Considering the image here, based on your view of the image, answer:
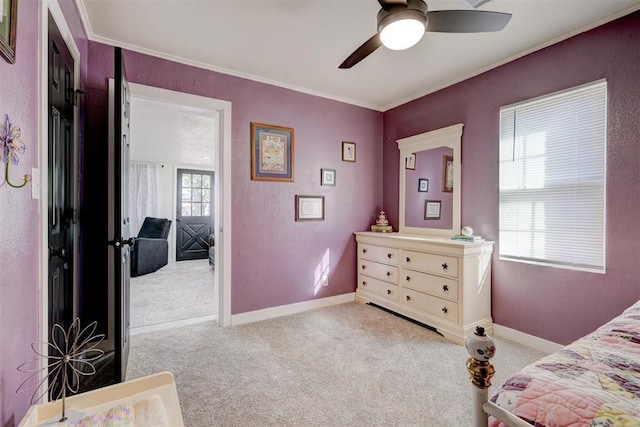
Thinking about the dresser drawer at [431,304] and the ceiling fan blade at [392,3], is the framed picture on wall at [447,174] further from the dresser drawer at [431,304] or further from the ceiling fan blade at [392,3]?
the ceiling fan blade at [392,3]

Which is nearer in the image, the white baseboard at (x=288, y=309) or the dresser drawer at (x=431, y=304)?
the dresser drawer at (x=431, y=304)

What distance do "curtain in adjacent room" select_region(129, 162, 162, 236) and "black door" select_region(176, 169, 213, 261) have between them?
1.59 ft

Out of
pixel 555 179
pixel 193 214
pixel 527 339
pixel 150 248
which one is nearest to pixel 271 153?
pixel 555 179

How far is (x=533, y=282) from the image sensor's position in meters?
2.52

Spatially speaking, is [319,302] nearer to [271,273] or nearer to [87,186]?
[271,273]

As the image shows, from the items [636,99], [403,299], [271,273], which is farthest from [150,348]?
[636,99]

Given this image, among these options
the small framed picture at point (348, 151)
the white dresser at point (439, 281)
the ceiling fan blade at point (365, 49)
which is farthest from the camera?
the small framed picture at point (348, 151)

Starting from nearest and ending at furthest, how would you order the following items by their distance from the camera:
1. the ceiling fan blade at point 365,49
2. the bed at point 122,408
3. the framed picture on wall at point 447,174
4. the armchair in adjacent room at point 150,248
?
the bed at point 122,408 < the ceiling fan blade at point 365,49 < the framed picture on wall at point 447,174 < the armchair in adjacent room at point 150,248

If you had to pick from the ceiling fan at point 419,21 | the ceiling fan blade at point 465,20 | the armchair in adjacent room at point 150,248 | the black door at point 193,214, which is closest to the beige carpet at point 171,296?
the armchair in adjacent room at point 150,248

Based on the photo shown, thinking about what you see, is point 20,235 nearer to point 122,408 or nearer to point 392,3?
point 122,408

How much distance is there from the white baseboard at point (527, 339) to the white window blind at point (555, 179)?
633 mm

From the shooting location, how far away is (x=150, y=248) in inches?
217

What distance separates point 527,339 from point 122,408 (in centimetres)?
289

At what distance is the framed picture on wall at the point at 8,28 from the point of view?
900mm
